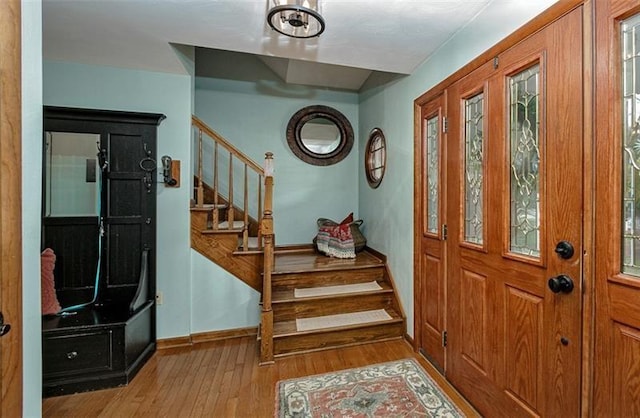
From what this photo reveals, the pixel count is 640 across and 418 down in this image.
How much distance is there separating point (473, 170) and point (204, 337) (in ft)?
8.66

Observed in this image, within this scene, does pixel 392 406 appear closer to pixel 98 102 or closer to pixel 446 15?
pixel 446 15

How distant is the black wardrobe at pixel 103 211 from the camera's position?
7.61 ft

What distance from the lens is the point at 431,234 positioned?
2.26 m

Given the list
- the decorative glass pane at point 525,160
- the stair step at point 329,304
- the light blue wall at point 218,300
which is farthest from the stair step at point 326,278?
the decorative glass pane at point 525,160

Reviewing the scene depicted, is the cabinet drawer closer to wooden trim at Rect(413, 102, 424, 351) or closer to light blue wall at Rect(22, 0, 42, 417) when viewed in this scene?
light blue wall at Rect(22, 0, 42, 417)

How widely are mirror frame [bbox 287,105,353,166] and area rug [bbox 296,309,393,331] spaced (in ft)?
6.77

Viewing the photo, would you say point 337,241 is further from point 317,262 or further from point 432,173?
point 432,173

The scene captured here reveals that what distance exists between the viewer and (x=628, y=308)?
1043mm

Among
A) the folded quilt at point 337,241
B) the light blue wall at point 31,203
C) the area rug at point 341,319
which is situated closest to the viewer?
the light blue wall at point 31,203

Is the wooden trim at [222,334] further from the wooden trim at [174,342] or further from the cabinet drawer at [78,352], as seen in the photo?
the cabinet drawer at [78,352]

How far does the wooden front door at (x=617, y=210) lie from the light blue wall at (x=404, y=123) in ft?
1.33

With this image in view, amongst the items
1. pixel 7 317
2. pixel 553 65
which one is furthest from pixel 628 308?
pixel 7 317

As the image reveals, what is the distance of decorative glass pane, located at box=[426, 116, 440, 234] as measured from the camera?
2248 mm

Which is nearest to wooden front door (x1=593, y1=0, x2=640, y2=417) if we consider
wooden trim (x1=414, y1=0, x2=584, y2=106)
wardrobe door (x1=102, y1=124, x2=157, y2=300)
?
wooden trim (x1=414, y1=0, x2=584, y2=106)
